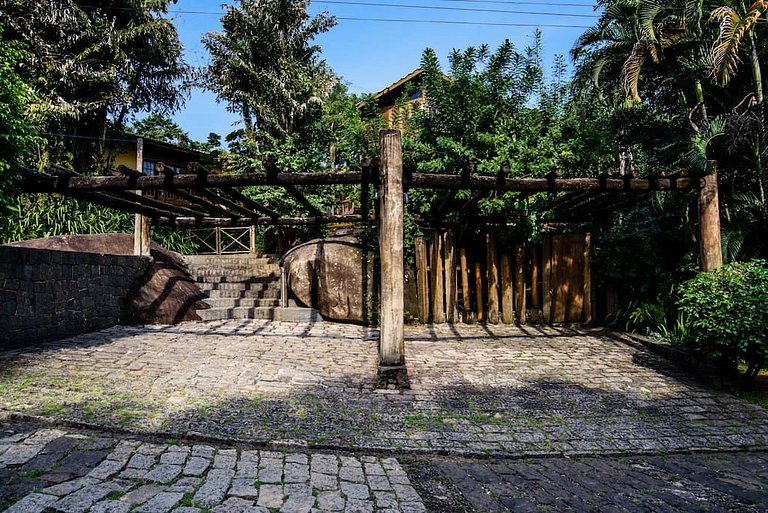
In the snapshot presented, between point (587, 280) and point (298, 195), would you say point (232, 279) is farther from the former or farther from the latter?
point (587, 280)

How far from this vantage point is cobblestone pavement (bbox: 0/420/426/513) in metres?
2.27

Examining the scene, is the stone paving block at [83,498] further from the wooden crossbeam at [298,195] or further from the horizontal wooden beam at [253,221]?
the horizontal wooden beam at [253,221]

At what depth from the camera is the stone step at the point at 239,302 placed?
9.38 meters

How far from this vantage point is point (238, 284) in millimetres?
10195

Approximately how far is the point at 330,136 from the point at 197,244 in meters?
6.44

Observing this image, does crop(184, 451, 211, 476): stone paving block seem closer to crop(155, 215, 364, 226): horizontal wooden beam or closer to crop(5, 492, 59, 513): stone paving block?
crop(5, 492, 59, 513): stone paving block

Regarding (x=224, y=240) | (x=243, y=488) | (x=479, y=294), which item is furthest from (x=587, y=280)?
(x=224, y=240)

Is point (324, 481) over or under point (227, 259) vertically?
under

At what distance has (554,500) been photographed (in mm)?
2484

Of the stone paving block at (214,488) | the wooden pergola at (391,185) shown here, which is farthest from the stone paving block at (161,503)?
the wooden pergola at (391,185)

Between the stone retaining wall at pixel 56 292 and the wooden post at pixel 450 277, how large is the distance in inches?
248

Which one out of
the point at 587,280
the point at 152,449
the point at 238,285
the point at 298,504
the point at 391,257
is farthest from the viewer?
the point at 238,285

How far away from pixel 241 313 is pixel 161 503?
7085 mm

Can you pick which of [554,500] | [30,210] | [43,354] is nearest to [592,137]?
[554,500]
